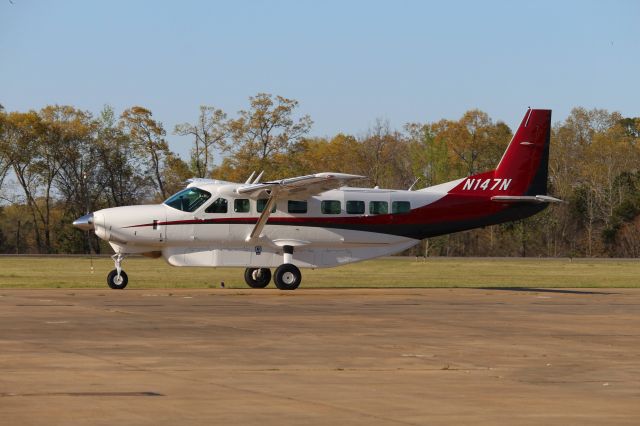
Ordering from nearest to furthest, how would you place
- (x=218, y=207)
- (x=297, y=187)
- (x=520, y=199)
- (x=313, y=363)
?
(x=313, y=363)
(x=297, y=187)
(x=218, y=207)
(x=520, y=199)

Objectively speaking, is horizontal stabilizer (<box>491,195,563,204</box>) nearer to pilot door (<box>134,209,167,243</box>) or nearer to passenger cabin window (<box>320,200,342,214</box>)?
passenger cabin window (<box>320,200,342,214</box>)

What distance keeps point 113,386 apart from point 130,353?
9.73 ft

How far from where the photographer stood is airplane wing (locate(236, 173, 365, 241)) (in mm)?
28717

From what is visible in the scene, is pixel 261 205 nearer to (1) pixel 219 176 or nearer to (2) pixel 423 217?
(2) pixel 423 217

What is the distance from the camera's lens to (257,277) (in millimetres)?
31750

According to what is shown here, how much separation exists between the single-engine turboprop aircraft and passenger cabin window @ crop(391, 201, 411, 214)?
3cm

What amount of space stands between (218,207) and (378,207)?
14.4 feet

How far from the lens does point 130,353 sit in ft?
45.1

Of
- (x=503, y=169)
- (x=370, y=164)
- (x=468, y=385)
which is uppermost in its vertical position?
(x=370, y=164)

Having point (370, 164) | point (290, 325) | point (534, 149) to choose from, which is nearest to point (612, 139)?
point (370, 164)

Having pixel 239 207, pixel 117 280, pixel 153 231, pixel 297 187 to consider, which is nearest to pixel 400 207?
pixel 297 187

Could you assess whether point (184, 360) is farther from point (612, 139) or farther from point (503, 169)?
point (612, 139)

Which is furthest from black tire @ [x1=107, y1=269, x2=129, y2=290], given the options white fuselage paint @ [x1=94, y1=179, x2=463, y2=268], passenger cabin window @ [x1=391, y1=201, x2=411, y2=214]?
passenger cabin window @ [x1=391, y1=201, x2=411, y2=214]

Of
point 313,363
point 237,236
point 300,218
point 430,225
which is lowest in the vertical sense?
point 313,363
